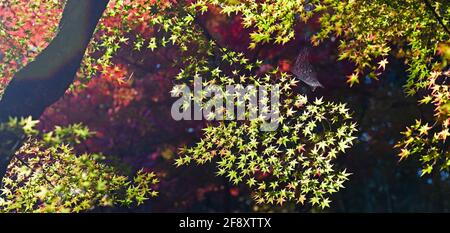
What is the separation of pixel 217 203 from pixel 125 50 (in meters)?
9.22

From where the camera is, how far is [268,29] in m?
5.55

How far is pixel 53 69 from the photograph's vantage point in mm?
5391

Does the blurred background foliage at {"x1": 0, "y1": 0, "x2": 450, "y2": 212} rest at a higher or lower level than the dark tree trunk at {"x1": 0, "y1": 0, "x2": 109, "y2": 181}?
higher

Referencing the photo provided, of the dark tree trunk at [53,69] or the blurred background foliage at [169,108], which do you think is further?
the blurred background foliage at [169,108]

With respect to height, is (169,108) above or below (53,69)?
above

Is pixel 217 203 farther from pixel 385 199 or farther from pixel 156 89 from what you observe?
pixel 156 89

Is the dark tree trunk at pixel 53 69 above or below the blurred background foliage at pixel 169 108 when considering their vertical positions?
below

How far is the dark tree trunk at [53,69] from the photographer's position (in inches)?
209

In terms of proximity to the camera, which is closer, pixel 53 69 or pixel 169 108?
pixel 53 69

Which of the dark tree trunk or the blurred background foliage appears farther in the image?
the blurred background foliage

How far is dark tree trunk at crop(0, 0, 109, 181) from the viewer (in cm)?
532

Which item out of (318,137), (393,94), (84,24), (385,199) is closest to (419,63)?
(318,137)
